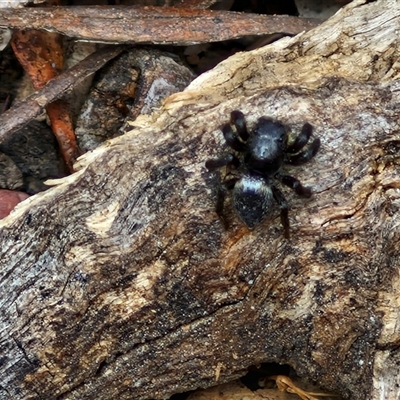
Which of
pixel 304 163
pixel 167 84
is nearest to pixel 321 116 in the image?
pixel 304 163

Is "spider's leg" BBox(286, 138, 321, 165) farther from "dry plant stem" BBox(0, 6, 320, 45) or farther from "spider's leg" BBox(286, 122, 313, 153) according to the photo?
"dry plant stem" BBox(0, 6, 320, 45)

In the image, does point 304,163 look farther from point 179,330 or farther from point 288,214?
point 179,330

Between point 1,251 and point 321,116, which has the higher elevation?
point 321,116

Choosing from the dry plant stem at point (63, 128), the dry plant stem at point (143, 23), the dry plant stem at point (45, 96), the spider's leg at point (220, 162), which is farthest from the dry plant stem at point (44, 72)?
the spider's leg at point (220, 162)

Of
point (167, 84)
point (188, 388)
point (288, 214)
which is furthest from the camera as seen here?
point (167, 84)

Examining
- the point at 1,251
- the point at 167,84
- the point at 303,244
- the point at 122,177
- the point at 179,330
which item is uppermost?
the point at 167,84

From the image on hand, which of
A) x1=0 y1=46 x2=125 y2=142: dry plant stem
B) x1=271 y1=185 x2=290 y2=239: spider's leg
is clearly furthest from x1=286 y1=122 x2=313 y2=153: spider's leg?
x1=0 y1=46 x2=125 y2=142: dry plant stem

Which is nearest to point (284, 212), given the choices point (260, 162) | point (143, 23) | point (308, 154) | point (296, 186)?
point (296, 186)

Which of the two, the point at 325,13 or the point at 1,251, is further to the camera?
the point at 325,13
